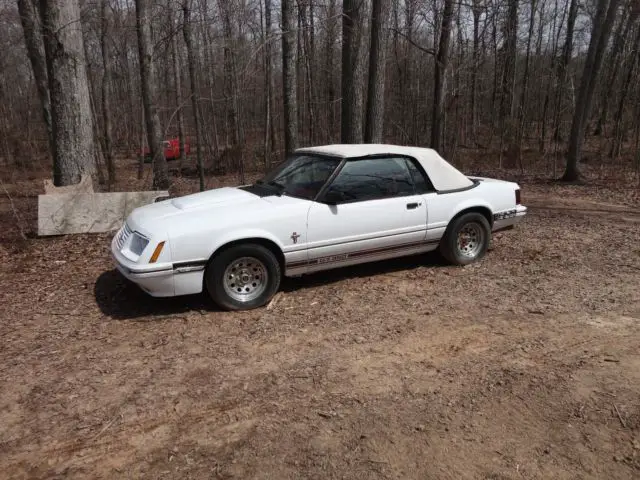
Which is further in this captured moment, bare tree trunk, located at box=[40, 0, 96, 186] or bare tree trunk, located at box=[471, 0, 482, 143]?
bare tree trunk, located at box=[471, 0, 482, 143]

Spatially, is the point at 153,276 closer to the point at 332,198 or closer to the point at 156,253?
the point at 156,253

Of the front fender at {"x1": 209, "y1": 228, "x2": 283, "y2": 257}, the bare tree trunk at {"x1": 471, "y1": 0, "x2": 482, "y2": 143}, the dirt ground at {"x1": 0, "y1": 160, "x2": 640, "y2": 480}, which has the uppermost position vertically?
the bare tree trunk at {"x1": 471, "y1": 0, "x2": 482, "y2": 143}

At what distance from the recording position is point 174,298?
5.21 metres

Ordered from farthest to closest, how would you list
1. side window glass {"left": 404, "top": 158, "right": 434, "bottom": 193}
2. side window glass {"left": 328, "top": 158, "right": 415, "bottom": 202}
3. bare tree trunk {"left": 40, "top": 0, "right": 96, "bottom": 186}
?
bare tree trunk {"left": 40, "top": 0, "right": 96, "bottom": 186}, side window glass {"left": 404, "top": 158, "right": 434, "bottom": 193}, side window glass {"left": 328, "top": 158, "right": 415, "bottom": 202}

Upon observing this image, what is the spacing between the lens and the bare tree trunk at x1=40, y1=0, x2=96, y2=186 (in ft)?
25.3

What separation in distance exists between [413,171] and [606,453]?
3.67 metres

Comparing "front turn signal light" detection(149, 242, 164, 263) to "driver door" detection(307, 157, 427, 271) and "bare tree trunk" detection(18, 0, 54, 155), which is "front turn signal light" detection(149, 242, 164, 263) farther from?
"bare tree trunk" detection(18, 0, 54, 155)

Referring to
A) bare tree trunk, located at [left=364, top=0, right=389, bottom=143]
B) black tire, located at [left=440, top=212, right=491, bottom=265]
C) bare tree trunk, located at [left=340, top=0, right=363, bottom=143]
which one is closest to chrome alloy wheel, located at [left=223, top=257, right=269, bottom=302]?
black tire, located at [left=440, top=212, right=491, bottom=265]

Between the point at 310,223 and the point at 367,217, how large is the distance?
0.69 m

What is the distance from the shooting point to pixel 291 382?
3.64 meters

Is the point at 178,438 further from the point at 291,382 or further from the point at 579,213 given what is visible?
the point at 579,213

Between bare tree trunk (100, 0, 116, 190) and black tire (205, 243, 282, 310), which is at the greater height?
bare tree trunk (100, 0, 116, 190)

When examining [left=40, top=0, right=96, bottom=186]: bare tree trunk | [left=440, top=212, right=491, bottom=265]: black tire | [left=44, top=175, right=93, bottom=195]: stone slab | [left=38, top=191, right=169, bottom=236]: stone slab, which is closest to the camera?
[left=440, top=212, right=491, bottom=265]: black tire

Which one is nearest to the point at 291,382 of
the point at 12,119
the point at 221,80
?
the point at 221,80
